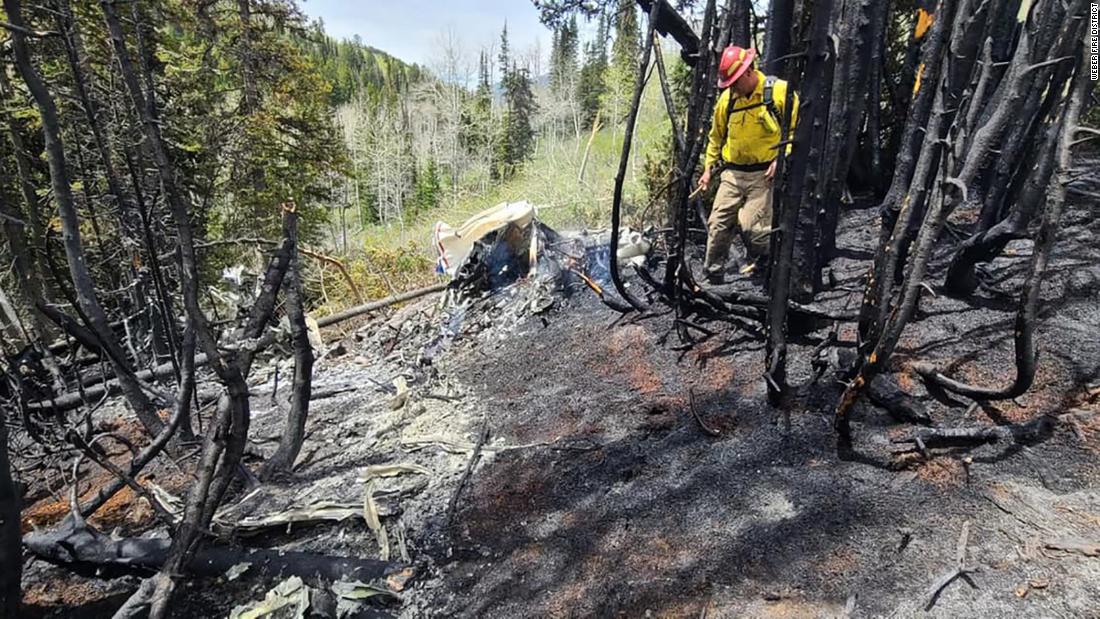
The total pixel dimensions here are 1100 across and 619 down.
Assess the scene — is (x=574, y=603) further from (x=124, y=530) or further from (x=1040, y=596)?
(x=124, y=530)

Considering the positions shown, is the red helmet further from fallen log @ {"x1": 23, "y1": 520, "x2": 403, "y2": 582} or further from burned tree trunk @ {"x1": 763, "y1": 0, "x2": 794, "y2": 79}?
fallen log @ {"x1": 23, "y1": 520, "x2": 403, "y2": 582}

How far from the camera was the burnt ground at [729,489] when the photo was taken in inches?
65.8

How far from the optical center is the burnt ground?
5.49 feet

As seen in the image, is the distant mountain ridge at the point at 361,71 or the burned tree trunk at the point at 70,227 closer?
the burned tree trunk at the point at 70,227

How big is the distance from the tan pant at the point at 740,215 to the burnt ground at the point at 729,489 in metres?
0.73

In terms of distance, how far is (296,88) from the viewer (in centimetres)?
1194

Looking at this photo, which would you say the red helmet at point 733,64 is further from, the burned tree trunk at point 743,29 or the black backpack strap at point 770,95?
the burned tree trunk at point 743,29

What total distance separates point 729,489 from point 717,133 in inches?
113

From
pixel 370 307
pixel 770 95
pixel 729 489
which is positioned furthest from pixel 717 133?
pixel 370 307

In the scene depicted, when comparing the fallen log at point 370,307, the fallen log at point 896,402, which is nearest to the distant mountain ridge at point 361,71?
the fallen log at point 370,307

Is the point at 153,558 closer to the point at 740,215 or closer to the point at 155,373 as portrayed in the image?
the point at 155,373

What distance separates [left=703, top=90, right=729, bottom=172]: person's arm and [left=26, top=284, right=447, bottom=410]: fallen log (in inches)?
131

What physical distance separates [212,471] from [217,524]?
24.5 inches

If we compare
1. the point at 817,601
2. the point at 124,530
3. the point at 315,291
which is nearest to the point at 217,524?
the point at 124,530
